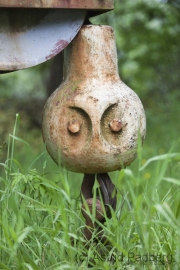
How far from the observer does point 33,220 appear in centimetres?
220

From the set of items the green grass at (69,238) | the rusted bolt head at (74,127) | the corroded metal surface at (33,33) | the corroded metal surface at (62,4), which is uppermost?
the corroded metal surface at (62,4)

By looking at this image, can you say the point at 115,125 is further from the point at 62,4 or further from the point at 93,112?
the point at 62,4

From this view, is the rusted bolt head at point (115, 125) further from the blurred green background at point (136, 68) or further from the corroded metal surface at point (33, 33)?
the blurred green background at point (136, 68)

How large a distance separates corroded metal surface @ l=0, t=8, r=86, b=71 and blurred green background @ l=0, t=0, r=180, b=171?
2.61m

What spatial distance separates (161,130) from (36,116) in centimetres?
128

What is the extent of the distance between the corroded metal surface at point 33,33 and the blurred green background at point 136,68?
8.57 feet

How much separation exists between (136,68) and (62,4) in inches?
158

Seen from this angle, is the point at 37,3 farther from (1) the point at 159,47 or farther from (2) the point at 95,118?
(1) the point at 159,47

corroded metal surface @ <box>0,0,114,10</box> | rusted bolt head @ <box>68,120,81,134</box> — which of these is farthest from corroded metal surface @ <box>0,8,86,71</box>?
rusted bolt head @ <box>68,120,81,134</box>

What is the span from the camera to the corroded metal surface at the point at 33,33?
6.72 feet

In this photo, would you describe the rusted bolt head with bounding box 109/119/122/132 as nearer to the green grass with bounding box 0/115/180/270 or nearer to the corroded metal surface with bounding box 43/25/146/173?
the corroded metal surface with bounding box 43/25/146/173

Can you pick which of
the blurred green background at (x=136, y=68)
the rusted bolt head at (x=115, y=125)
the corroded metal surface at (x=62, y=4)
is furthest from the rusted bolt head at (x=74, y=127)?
the blurred green background at (x=136, y=68)

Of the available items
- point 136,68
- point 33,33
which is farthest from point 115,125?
point 136,68

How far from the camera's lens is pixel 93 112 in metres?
2.07
